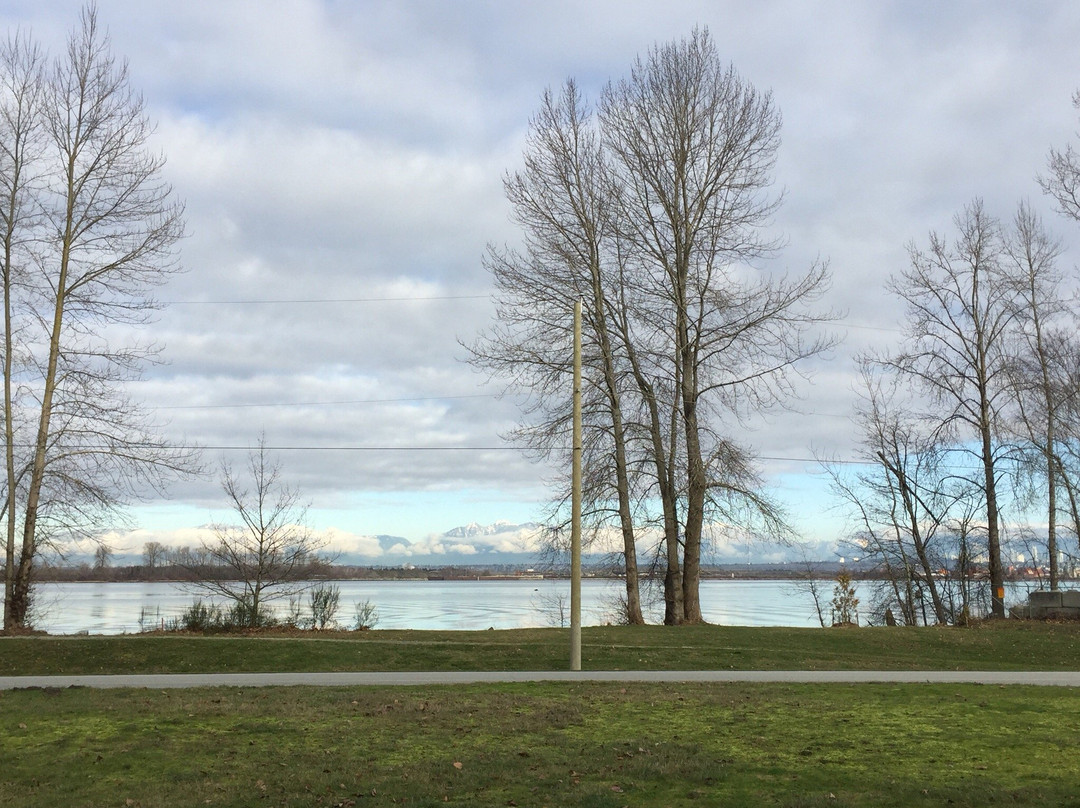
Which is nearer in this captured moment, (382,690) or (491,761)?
(491,761)

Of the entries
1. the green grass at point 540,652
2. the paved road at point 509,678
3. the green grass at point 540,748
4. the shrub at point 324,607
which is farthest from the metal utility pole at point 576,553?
the shrub at point 324,607

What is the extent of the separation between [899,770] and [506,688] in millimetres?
6745

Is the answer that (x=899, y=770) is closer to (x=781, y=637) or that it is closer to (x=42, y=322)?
(x=781, y=637)

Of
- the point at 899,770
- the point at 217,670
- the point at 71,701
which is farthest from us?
the point at 217,670

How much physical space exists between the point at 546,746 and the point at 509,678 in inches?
247

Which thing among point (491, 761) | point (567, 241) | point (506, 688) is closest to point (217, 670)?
point (506, 688)

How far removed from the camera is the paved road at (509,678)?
15102 millimetres

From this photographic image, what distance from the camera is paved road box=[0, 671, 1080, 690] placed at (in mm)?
15102

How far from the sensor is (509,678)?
16.1m

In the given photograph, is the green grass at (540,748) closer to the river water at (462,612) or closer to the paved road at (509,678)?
the paved road at (509,678)

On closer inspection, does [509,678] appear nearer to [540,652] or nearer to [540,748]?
[540,652]

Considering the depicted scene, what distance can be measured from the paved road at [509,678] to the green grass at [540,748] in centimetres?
172

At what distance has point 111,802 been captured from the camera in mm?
8172

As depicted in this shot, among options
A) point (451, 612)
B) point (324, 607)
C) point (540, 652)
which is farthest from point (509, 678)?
point (451, 612)
